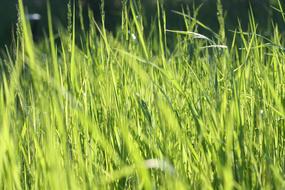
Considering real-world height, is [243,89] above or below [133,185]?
above

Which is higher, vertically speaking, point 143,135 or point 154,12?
point 154,12

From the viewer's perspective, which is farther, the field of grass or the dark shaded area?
the dark shaded area

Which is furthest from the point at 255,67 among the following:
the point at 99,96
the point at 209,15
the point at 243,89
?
the point at 209,15

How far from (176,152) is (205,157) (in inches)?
2.4

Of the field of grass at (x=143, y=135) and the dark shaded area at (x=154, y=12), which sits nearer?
the field of grass at (x=143, y=135)

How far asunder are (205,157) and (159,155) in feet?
0.34

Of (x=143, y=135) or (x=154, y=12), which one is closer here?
(x=143, y=135)

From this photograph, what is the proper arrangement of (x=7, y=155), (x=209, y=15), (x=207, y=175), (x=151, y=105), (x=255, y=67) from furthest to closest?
(x=209, y=15), (x=255, y=67), (x=151, y=105), (x=7, y=155), (x=207, y=175)

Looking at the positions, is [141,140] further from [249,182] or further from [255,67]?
[255,67]

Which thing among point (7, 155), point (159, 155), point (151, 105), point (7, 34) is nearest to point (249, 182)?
point (159, 155)

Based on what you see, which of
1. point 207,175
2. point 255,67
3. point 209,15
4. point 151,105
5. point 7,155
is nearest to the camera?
point 207,175

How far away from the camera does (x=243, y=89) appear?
1.74m

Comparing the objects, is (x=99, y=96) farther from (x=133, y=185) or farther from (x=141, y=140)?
(x=133, y=185)

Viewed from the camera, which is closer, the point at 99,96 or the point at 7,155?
the point at 7,155
